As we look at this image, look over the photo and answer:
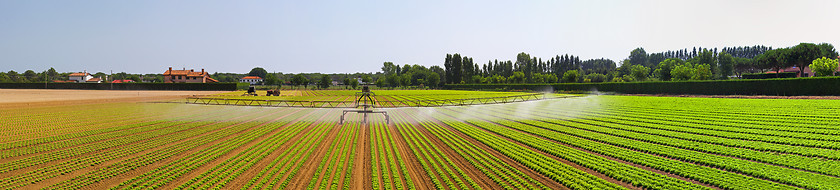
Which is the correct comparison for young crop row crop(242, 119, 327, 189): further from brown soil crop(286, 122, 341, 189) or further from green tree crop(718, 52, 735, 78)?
green tree crop(718, 52, 735, 78)

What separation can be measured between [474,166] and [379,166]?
10.2 feet

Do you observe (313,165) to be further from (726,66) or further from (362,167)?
(726,66)

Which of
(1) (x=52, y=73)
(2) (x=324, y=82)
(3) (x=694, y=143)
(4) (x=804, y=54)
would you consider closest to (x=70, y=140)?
(3) (x=694, y=143)

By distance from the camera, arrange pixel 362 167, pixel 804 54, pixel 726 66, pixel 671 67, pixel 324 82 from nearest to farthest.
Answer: pixel 362 167 < pixel 804 54 < pixel 671 67 < pixel 726 66 < pixel 324 82

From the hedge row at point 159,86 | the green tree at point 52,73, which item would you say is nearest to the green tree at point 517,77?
the hedge row at point 159,86

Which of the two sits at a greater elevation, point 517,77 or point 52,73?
point 52,73

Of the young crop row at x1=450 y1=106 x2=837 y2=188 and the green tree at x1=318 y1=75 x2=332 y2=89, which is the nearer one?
the young crop row at x1=450 y1=106 x2=837 y2=188

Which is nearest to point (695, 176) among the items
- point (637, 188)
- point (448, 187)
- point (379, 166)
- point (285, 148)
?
point (637, 188)

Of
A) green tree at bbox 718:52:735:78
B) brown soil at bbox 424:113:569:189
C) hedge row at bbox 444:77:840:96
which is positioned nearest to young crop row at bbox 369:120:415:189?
brown soil at bbox 424:113:569:189

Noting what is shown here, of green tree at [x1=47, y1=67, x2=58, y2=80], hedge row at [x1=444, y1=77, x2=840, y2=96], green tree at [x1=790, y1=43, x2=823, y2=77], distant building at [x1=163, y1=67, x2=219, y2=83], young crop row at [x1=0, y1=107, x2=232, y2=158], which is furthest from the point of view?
green tree at [x1=47, y1=67, x2=58, y2=80]

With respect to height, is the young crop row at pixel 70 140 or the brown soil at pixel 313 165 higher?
the young crop row at pixel 70 140

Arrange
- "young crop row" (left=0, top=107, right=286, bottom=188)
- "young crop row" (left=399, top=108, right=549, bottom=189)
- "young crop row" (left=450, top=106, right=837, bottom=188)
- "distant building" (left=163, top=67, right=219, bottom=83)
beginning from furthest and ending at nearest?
"distant building" (left=163, top=67, right=219, bottom=83) < "young crop row" (left=0, top=107, right=286, bottom=188) < "young crop row" (left=399, top=108, right=549, bottom=189) < "young crop row" (left=450, top=106, right=837, bottom=188)

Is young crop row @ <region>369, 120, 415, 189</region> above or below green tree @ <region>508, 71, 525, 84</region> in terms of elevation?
below

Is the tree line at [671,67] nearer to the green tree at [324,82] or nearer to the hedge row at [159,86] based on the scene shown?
the green tree at [324,82]
